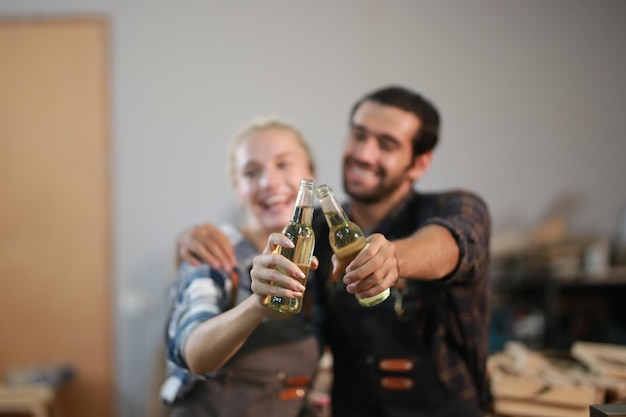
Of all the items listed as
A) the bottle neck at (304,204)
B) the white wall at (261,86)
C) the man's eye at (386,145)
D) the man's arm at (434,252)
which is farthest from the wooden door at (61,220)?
the bottle neck at (304,204)

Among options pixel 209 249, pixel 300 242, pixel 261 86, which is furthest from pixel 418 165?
pixel 261 86

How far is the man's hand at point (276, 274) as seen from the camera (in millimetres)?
771

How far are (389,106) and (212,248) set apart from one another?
0.61 meters

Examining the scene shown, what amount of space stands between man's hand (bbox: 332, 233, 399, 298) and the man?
0.88ft

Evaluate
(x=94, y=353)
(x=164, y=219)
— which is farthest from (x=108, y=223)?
(x=94, y=353)

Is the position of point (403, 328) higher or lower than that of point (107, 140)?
lower

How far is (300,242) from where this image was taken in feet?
2.70

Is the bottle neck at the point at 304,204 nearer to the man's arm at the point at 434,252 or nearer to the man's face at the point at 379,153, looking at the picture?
the man's arm at the point at 434,252

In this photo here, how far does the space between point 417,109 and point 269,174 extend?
481 mm

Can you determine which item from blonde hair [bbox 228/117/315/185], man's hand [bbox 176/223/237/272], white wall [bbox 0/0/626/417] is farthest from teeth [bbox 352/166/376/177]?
white wall [bbox 0/0/626/417]

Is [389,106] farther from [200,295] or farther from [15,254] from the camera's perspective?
[15,254]

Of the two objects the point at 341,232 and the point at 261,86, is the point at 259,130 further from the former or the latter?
the point at 261,86

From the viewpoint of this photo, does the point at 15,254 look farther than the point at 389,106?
Yes

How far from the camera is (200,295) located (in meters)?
1.07
